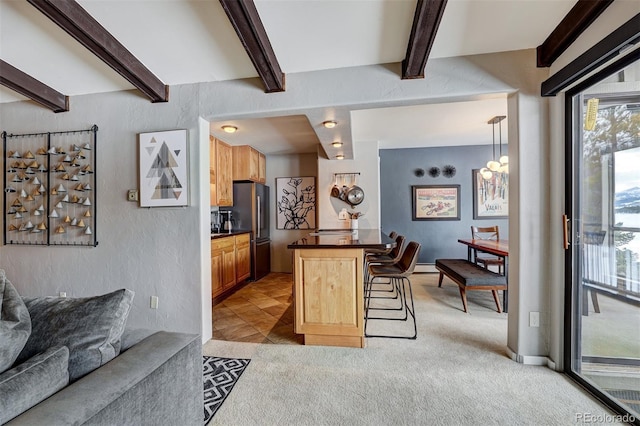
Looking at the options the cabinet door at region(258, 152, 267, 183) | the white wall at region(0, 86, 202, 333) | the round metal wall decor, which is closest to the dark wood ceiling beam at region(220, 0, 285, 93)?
the white wall at region(0, 86, 202, 333)

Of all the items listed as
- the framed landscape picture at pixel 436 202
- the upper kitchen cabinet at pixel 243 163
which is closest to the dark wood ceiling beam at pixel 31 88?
the upper kitchen cabinet at pixel 243 163

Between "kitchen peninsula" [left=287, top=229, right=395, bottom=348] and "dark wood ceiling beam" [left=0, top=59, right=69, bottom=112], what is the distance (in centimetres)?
271

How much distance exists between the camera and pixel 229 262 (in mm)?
3951

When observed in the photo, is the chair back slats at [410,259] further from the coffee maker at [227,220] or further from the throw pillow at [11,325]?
the coffee maker at [227,220]

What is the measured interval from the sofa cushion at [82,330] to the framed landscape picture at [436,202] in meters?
4.92

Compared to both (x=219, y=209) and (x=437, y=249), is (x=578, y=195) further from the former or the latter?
(x=219, y=209)

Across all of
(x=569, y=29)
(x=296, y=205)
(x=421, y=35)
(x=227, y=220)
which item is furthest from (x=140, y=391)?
(x=296, y=205)

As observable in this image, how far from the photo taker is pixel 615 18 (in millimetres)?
1489

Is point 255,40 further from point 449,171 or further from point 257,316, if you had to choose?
point 449,171

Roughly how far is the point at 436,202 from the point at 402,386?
397cm

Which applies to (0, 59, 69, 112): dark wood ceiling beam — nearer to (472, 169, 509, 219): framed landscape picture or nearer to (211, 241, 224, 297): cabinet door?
(211, 241, 224, 297): cabinet door

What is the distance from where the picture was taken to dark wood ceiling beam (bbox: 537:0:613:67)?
1.57 meters

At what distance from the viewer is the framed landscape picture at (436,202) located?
516 centimetres

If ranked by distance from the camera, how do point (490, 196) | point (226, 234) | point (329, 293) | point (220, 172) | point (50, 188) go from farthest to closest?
point (490, 196) < point (220, 172) < point (226, 234) < point (50, 188) < point (329, 293)
